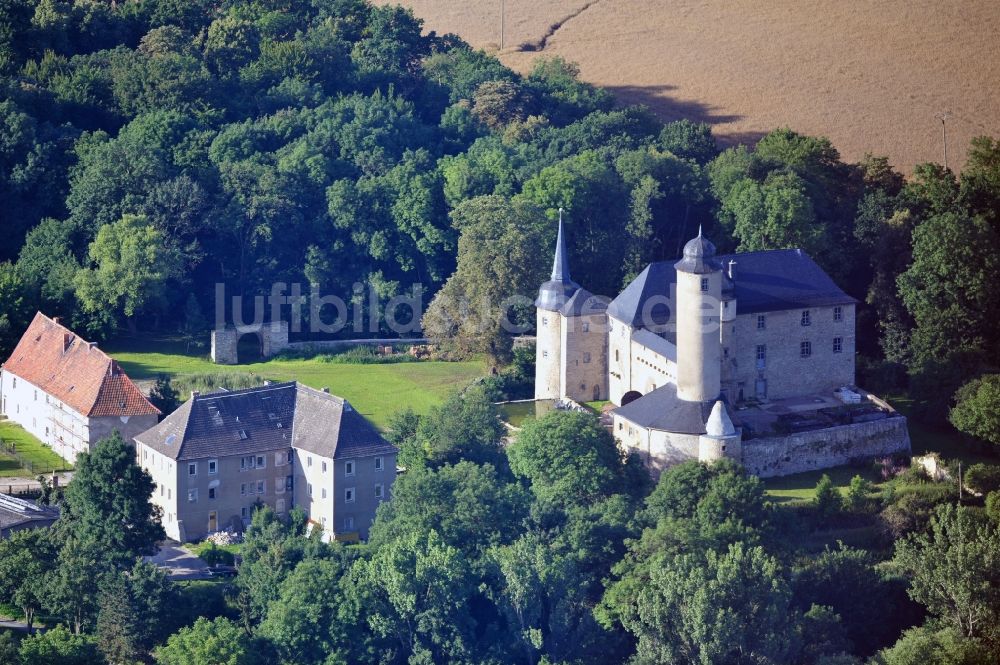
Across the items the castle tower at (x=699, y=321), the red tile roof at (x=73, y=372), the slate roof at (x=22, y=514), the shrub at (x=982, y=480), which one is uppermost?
the castle tower at (x=699, y=321)

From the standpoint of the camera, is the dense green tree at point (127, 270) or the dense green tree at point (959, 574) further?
the dense green tree at point (127, 270)

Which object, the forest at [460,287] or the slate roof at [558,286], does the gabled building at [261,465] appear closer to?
the forest at [460,287]

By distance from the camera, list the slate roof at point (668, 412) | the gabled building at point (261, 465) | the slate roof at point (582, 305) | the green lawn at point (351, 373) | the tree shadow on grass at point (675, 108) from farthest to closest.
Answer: the tree shadow on grass at point (675, 108) < the green lawn at point (351, 373) < the slate roof at point (582, 305) < the slate roof at point (668, 412) < the gabled building at point (261, 465)

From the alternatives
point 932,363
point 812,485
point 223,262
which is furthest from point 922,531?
point 223,262

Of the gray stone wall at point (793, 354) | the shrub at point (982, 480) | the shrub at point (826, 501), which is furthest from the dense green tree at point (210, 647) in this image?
the shrub at point (982, 480)

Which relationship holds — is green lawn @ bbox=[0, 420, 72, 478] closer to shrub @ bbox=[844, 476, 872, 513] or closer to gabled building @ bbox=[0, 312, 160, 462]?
gabled building @ bbox=[0, 312, 160, 462]

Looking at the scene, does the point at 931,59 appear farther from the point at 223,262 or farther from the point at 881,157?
the point at 223,262

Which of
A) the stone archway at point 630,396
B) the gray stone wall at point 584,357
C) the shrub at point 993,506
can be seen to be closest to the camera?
the shrub at point 993,506
